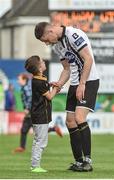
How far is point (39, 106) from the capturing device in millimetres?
10523

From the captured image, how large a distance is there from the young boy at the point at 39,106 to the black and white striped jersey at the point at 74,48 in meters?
0.33

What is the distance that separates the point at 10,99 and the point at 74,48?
1550 centimetres

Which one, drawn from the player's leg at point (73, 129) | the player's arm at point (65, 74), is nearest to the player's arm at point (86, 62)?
the player's leg at point (73, 129)

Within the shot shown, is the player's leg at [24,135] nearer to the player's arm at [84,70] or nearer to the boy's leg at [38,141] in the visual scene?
the boy's leg at [38,141]

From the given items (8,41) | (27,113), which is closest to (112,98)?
(27,113)

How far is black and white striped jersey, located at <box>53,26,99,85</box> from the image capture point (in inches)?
403

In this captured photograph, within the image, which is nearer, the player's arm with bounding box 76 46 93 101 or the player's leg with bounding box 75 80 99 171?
the player's arm with bounding box 76 46 93 101

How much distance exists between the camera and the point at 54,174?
10.1 metres

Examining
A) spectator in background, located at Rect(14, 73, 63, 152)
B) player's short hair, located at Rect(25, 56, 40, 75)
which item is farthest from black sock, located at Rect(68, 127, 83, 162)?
spectator in background, located at Rect(14, 73, 63, 152)

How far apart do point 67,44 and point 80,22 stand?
14167 mm

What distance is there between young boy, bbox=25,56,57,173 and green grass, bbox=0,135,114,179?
309 mm

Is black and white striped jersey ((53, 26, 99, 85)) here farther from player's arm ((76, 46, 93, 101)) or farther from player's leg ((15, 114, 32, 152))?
player's leg ((15, 114, 32, 152))

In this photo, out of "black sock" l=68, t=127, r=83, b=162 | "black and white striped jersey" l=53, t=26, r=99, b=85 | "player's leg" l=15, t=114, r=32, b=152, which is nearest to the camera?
"black and white striped jersey" l=53, t=26, r=99, b=85

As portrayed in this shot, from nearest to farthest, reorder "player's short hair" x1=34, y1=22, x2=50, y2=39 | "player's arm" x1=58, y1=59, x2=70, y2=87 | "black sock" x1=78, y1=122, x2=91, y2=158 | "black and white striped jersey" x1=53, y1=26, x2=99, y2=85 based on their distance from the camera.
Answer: "player's short hair" x1=34, y1=22, x2=50, y2=39 → "black and white striped jersey" x1=53, y1=26, x2=99, y2=85 → "black sock" x1=78, y1=122, x2=91, y2=158 → "player's arm" x1=58, y1=59, x2=70, y2=87
